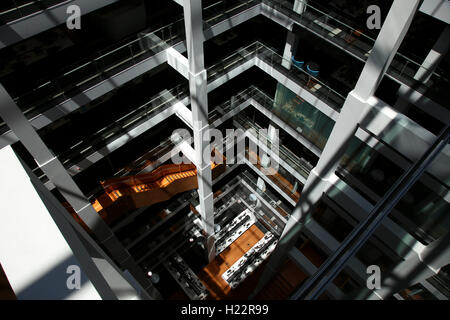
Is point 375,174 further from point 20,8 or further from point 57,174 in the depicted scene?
point 20,8

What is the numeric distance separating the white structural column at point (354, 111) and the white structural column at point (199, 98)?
3.46 m

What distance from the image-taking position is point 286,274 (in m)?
16.2

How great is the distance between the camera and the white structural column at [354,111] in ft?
17.8

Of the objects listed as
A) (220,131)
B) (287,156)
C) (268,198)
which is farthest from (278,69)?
A: (268,198)

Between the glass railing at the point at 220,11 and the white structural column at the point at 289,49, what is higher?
the glass railing at the point at 220,11

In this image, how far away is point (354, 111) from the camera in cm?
707

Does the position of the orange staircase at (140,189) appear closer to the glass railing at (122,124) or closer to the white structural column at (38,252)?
the glass railing at (122,124)

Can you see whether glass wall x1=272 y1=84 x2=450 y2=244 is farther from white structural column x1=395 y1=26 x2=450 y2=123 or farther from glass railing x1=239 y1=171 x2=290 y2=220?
glass railing x1=239 y1=171 x2=290 y2=220

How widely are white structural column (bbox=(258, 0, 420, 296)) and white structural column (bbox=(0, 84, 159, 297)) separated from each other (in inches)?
237

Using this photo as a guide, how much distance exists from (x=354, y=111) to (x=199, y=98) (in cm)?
428

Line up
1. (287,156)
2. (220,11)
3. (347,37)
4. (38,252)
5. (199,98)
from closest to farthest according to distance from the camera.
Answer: (38,252)
(347,37)
(220,11)
(199,98)
(287,156)

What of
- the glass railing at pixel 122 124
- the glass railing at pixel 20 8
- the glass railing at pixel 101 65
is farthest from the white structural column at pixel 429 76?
the glass railing at pixel 20 8

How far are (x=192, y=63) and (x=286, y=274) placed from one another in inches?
461
